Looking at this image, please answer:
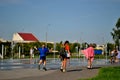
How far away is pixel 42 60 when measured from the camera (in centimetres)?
2252

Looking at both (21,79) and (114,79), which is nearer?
(114,79)

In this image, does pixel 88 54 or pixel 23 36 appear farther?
pixel 23 36

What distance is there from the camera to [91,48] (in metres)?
24.0

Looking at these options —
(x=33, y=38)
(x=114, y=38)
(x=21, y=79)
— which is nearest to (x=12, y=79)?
(x=21, y=79)

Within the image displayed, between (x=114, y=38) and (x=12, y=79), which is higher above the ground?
(x=114, y=38)

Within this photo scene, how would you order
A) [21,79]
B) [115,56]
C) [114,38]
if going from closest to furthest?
[21,79], [115,56], [114,38]

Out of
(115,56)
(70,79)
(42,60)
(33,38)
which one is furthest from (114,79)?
(33,38)

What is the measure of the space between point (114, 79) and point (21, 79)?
3725 mm

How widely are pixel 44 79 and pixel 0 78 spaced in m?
1.84

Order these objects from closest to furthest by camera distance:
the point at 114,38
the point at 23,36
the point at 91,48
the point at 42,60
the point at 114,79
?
1. the point at 114,79
2. the point at 42,60
3. the point at 91,48
4. the point at 114,38
5. the point at 23,36

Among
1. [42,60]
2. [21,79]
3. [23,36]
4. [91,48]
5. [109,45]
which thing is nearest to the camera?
[21,79]

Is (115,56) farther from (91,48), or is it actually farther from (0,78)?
(0,78)

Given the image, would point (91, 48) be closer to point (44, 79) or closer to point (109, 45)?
point (44, 79)

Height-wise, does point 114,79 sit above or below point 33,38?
below
